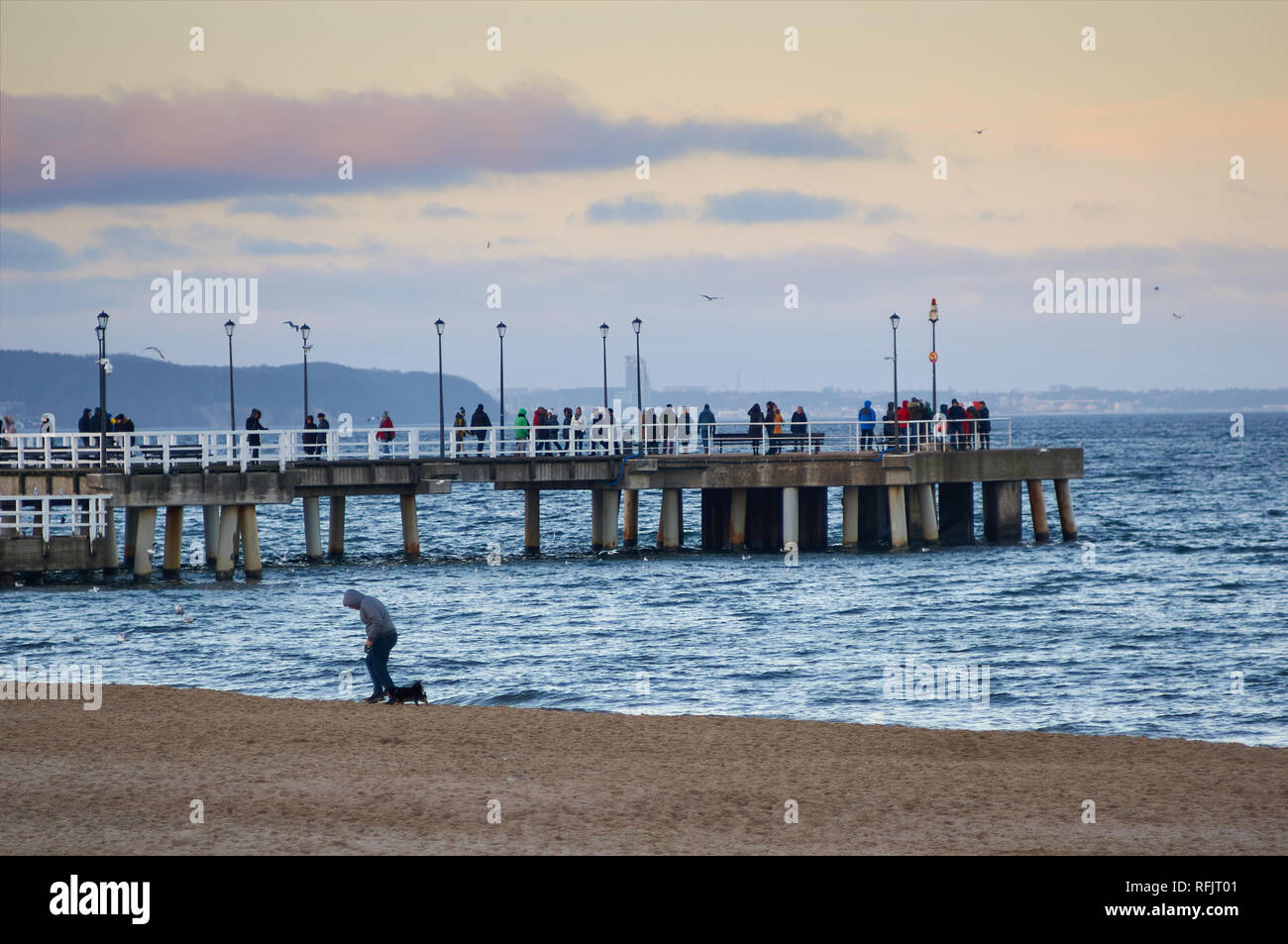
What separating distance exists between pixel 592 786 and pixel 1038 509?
131ft

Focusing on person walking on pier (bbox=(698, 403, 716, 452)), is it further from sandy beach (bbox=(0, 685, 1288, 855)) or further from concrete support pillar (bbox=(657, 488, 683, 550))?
sandy beach (bbox=(0, 685, 1288, 855))

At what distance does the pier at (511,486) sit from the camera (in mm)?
38656

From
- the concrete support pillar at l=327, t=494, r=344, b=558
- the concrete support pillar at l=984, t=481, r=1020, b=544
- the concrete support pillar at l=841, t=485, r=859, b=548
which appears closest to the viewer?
the concrete support pillar at l=327, t=494, r=344, b=558

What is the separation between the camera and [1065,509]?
51.6 m

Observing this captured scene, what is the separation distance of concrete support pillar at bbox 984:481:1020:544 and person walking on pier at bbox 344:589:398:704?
33931 mm

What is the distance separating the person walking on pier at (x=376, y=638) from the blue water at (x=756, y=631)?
12.3 ft

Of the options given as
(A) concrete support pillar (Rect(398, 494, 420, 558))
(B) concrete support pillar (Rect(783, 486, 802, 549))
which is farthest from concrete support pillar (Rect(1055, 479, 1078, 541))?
(A) concrete support pillar (Rect(398, 494, 420, 558))

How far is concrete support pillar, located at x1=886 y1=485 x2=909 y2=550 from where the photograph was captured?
4709cm

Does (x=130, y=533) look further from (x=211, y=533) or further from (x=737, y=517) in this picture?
(x=737, y=517)

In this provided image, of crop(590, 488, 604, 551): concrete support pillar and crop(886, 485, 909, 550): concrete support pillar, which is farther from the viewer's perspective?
crop(590, 488, 604, 551): concrete support pillar

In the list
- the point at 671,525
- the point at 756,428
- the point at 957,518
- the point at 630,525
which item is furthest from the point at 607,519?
the point at 957,518
